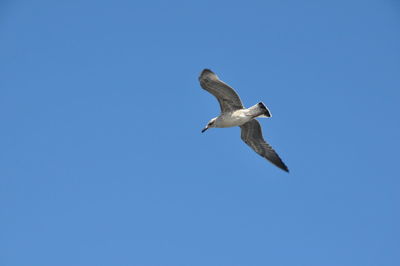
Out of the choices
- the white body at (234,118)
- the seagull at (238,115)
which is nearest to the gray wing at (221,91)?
the seagull at (238,115)

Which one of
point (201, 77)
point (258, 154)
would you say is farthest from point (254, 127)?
point (201, 77)

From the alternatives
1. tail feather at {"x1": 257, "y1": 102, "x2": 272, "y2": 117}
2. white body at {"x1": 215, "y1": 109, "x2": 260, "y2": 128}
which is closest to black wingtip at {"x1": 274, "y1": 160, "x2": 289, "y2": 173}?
white body at {"x1": 215, "y1": 109, "x2": 260, "y2": 128}

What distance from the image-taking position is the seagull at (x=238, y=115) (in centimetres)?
1611

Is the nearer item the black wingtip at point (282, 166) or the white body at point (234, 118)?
the white body at point (234, 118)

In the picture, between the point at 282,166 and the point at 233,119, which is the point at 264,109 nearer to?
the point at 233,119

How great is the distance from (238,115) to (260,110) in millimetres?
681

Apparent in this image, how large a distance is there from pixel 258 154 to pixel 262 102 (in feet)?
8.52

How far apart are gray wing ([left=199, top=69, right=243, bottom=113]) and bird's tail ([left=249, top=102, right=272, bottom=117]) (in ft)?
1.43

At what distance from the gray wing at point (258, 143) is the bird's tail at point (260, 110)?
1.58m

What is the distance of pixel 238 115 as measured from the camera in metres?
16.5

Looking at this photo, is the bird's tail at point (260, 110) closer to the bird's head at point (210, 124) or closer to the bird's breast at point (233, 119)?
the bird's breast at point (233, 119)

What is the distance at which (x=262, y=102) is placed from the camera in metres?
16.2

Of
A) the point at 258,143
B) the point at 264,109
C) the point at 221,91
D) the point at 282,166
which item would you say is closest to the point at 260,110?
the point at 264,109

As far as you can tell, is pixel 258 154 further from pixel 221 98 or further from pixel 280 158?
pixel 221 98
